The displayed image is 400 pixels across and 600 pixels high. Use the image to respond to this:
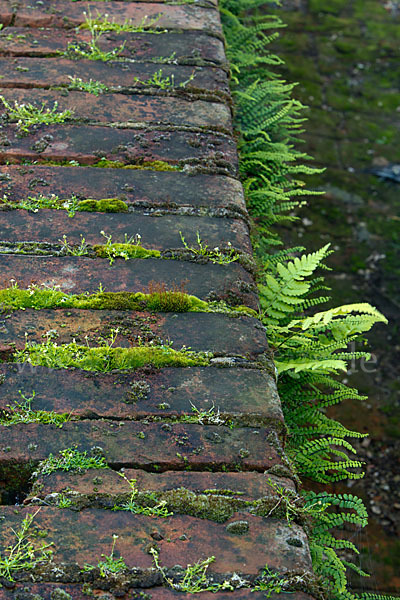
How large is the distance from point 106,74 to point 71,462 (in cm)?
182

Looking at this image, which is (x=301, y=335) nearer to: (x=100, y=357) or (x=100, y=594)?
(x=100, y=357)

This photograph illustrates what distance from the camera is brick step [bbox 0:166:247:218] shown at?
215 cm

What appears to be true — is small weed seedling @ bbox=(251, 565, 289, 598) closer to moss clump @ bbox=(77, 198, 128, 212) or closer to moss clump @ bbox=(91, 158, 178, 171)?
moss clump @ bbox=(77, 198, 128, 212)

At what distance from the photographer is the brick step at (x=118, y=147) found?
2291 millimetres

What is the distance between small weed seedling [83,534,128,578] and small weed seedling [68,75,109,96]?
6.22ft

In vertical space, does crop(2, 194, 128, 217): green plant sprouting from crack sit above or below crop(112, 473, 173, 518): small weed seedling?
above

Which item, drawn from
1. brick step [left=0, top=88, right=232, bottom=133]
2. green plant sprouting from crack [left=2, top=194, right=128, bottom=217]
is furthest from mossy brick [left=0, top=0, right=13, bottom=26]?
green plant sprouting from crack [left=2, top=194, right=128, bottom=217]

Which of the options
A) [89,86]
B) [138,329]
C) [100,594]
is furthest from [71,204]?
[100,594]

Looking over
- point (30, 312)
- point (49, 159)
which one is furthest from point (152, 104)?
point (30, 312)

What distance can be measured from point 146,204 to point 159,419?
866 millimetres

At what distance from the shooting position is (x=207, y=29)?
3.11 meters

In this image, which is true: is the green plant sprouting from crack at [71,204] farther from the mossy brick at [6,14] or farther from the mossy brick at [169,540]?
the mossy brick at [6,14]

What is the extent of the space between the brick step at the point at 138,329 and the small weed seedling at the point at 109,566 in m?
0.61

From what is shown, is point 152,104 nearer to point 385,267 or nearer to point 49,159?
point 49,159
